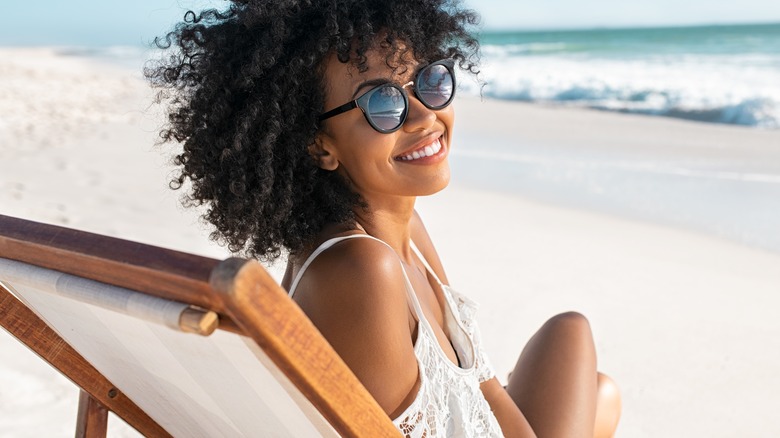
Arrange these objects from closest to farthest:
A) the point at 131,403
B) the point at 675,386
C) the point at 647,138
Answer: the point at 131,403
the point at 675,386
the point at 647,138

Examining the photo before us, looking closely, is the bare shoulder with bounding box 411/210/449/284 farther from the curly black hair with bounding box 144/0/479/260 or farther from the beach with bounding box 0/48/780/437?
the beach with bounding box 0/48/780/437

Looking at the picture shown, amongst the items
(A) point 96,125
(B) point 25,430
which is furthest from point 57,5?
(B) point 25,430

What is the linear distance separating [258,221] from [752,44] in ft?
89.9

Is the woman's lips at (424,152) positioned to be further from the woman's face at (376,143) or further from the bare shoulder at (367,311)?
the bare shoulder at (367,311)

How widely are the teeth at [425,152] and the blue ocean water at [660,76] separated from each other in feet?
23.4

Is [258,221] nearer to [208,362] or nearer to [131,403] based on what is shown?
[131,403]

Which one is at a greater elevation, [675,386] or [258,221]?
[258,221]

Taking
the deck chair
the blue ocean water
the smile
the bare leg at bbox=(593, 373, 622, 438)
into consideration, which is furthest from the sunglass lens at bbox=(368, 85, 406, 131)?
the blue ocean water

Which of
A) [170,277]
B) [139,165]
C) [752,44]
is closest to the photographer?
[170,277]

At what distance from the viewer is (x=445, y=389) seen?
79.9 inches

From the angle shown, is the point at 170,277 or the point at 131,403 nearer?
the point at 170,277

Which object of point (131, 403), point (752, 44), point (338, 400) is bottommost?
point (752, 44)

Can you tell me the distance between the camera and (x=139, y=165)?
8305 mm

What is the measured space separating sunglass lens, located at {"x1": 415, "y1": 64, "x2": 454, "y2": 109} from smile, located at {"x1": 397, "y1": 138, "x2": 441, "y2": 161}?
0.31 ft
